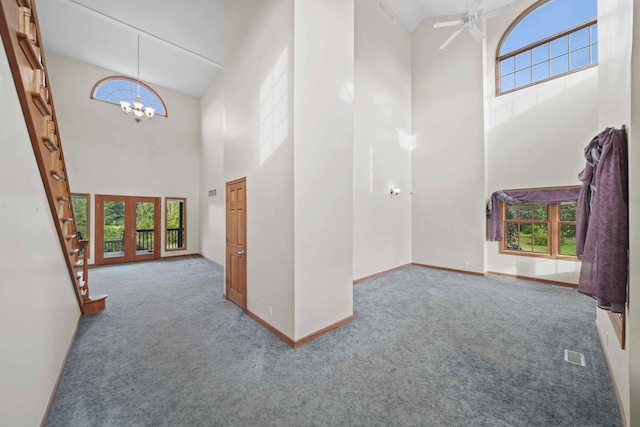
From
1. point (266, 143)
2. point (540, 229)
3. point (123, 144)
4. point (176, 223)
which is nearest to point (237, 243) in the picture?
point (266, 143)

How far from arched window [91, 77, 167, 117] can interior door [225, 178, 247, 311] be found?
611cm

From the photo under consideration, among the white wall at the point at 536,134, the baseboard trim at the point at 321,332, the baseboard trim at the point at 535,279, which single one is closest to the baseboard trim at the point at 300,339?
the baseboard trim at the point at 321,332

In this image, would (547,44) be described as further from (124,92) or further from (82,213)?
(82,213)

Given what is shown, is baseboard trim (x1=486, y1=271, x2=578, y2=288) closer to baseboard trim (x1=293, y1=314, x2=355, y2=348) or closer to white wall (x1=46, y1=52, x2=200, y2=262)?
baseboard trim (x1=293, y1=314, x2=355, y2=348)

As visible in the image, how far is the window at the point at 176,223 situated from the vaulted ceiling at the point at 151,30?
397 cm

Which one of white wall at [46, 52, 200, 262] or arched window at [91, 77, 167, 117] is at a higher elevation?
arched window at [91, 77, 167, 117]

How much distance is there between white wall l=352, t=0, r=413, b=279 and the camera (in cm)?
516

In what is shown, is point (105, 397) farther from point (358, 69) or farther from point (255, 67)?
point (358, 69)

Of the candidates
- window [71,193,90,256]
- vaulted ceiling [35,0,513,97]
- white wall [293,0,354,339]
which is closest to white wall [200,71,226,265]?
vaulted ceiling [35,0,513,97]

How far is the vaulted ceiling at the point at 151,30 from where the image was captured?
478 centimetres

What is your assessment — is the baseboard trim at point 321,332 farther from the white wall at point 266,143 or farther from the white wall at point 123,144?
the white wall at point 123,144

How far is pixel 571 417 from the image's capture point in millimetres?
1726

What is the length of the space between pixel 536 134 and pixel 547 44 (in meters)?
2.00

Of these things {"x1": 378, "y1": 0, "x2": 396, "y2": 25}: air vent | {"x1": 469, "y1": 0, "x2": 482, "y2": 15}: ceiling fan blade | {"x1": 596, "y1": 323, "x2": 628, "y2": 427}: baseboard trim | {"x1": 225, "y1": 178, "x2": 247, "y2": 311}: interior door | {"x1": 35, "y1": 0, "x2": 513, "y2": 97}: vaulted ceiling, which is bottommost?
{"x1": 596, "y1": 323, "x2": 628, "y2": 427}: baseboard trim
